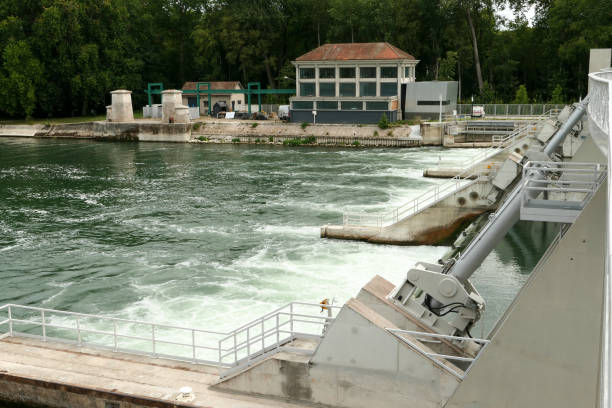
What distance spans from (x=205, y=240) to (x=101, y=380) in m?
16.3

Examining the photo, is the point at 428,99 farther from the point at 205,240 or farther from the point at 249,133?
the point at 205,240

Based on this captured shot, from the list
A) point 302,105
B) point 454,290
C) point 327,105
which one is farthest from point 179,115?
point 454,290

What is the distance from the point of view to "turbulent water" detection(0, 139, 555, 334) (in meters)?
22.2

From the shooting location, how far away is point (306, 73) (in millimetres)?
70812

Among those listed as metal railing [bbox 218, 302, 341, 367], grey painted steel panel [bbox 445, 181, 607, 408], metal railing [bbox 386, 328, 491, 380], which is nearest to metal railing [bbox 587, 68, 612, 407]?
grey painted steel panel [bbox 445, 181, 607, 408]

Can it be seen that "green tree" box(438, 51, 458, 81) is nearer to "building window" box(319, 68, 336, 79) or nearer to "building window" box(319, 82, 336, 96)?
"building window" box(319, 68, 336, 79)

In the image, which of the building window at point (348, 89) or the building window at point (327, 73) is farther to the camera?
the building window at point (327, 73)

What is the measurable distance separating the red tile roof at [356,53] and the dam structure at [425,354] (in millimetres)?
54308

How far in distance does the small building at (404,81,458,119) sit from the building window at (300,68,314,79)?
10.3 metres

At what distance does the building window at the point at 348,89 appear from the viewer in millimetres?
68750

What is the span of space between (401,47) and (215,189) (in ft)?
158

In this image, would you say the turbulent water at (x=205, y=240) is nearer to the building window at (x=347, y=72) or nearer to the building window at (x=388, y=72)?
the building window at (x=388, y=72)

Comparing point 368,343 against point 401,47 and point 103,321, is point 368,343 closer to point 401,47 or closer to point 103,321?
point 103,321

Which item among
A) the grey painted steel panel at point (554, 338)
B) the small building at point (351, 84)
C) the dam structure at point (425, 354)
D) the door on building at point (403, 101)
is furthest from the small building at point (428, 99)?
the grey painted steel panel at point (554, 338)
